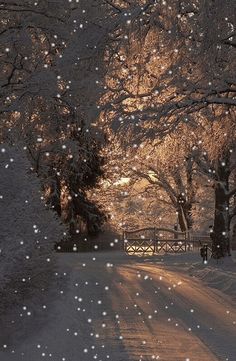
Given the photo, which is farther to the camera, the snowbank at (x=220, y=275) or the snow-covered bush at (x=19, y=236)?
the snowbank at (x=220, y=275)

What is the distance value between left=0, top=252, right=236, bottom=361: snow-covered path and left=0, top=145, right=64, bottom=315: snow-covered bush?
2.35 ft

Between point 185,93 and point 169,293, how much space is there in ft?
16.8

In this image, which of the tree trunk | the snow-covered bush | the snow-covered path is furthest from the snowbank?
the snow-covered bush

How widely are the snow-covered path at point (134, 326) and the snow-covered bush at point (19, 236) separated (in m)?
0.72

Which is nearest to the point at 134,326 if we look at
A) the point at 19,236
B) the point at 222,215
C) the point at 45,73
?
the point at 19,236

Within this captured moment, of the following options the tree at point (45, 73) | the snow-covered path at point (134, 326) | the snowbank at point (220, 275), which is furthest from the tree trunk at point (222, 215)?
the snow-covered path at point (134, 326)

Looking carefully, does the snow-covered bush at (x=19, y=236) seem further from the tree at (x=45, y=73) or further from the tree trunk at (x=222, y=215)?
the tree trunk at (x=222, y=215)

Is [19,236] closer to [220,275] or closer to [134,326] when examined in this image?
[134,326]

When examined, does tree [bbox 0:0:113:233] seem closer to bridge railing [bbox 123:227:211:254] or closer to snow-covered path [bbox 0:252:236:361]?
snow-covered path [bbox 0:252:236:361]

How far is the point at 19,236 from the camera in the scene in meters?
10.3

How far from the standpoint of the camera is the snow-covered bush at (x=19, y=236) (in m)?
9.88

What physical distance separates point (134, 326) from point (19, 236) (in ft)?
8.75

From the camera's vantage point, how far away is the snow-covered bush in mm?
9875

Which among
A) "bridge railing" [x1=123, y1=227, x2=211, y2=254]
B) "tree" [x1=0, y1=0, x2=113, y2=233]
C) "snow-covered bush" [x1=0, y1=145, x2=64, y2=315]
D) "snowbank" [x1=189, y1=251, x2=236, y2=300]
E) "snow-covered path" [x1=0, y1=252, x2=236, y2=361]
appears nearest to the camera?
"snow-covered path" [x1=0, y1=252, x2=236, y2=361]
